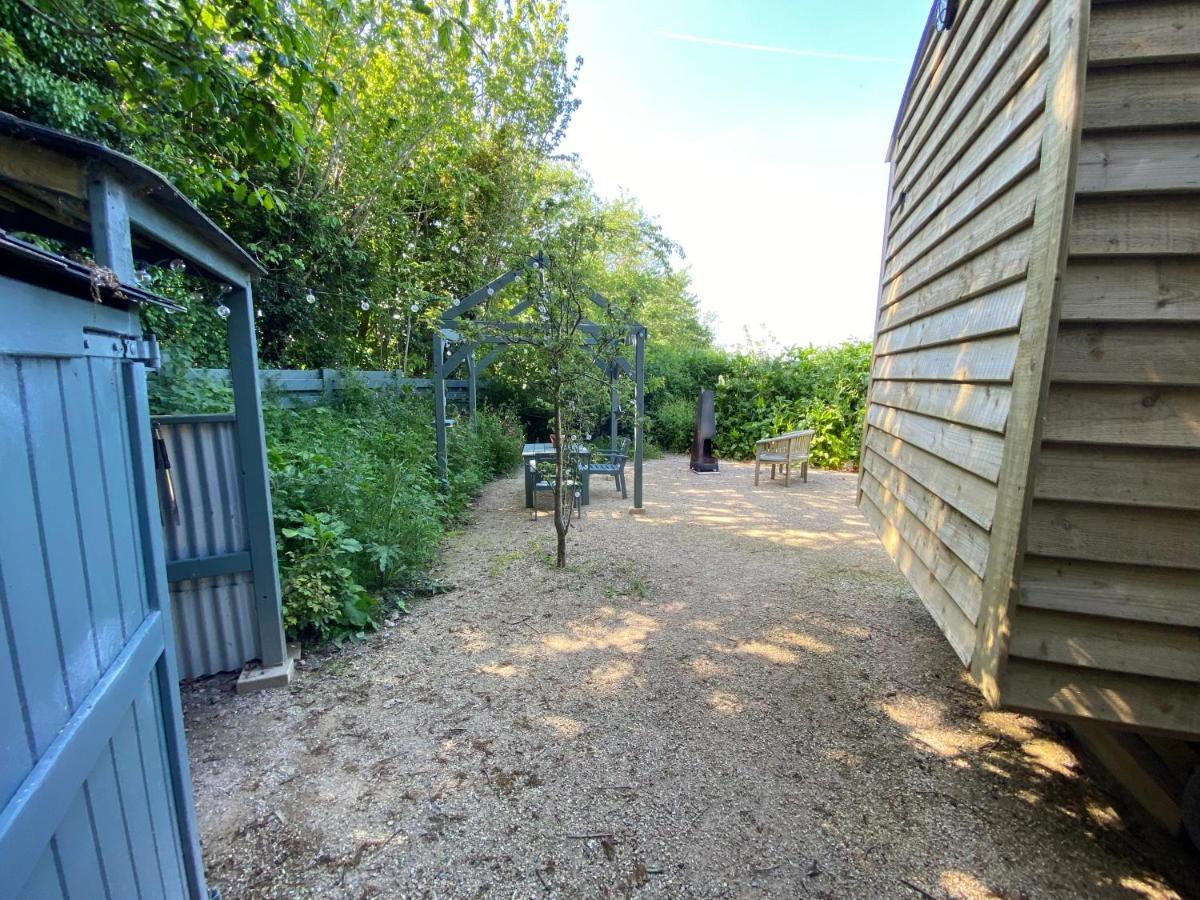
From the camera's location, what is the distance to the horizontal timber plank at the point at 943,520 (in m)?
1.75

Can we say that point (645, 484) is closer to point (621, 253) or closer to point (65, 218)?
point (65, 218)

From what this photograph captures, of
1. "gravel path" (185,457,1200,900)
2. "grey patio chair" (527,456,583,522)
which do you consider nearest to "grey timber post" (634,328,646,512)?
"grey patio chair" (527,456,583,522)

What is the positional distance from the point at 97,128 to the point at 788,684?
6.65 metres

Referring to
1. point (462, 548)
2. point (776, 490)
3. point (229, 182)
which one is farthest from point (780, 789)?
point (776, 490)

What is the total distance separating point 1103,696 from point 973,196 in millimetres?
1865

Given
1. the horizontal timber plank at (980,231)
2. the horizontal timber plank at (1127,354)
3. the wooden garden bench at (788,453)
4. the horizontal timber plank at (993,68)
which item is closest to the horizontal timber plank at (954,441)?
the horizontal timber plank at (1127,354)

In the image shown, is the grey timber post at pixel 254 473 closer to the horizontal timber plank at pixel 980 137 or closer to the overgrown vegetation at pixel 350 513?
the overgrown vegetation at pixel 350 513

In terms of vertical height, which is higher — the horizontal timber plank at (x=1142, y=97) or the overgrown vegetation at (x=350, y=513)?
the horizontal timber plank at (x=1142, y=97)

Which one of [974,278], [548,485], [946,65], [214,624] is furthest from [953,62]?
[214,624]

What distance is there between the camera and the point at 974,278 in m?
2.00

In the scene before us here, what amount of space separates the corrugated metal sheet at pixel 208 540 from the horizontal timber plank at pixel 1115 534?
11.1 feet

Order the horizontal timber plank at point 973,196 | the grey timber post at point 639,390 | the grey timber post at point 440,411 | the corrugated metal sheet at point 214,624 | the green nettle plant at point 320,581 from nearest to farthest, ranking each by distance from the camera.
Answer: the horizontal timber plank at point 973,196, the corrugated metal sheet at point 214,624, the green nettle plant at point 320,581, the grey timber post at point 639,390, the grey timber post at point 440,411

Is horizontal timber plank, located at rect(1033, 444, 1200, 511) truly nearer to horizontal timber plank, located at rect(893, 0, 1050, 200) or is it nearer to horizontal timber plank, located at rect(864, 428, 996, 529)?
horizontal timber plank, located at rect(864, 428, 996, 529)

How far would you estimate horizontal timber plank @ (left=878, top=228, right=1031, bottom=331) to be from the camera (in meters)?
1.64
